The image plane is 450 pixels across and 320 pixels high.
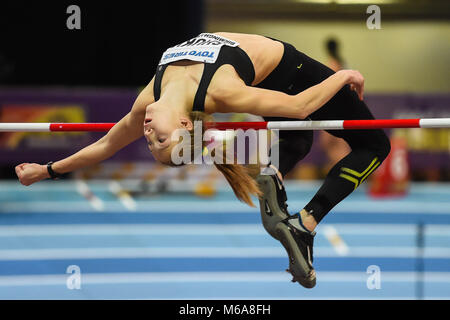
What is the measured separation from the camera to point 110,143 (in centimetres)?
360

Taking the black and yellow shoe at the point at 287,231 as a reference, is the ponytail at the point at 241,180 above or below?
above

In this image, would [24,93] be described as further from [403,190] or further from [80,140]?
[403,190]

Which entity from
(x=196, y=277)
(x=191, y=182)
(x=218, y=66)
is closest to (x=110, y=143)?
(x=218, y=66)

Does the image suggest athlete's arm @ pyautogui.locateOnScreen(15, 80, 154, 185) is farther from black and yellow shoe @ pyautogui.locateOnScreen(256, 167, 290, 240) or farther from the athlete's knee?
the athlete's knee

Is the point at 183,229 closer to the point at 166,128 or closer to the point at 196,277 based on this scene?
the point at 196,277

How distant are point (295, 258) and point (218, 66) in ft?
3.26

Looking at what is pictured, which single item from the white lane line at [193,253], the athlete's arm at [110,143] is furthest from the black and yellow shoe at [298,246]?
the white lane line at [193,253]

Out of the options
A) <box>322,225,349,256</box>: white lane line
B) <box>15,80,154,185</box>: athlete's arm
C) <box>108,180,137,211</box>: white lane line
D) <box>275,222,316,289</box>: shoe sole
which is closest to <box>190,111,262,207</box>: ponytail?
<box>275,222,316,289</box>: shoe sole

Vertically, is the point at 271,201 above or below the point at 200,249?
above

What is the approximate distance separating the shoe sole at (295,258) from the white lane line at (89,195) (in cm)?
474

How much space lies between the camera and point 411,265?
5707 mm

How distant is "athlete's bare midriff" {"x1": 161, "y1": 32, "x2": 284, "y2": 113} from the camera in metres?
3.13

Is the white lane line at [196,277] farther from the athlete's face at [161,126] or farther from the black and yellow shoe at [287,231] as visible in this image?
the athlete's face at [161,126]

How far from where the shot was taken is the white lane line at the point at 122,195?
8.28 metres
